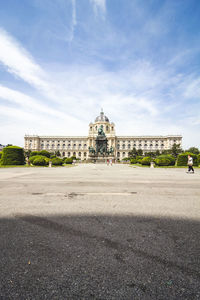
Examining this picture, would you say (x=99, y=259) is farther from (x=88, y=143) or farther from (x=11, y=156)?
(x=88, y=143)

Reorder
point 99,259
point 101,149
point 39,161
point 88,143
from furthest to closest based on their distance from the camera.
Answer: point 88,143 → point 101,149 → point 39,161 → point 99,259

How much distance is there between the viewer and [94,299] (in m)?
1.54

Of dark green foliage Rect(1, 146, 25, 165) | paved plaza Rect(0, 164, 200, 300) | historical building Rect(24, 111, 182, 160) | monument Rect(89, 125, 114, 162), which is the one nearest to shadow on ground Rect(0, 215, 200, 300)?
paved plaza Rect(0, 164, 200, 300)

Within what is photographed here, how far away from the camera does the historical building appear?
113500mm

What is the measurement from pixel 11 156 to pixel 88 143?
85.2 meters

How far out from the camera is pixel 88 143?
11238cm

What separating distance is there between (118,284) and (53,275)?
0.74m

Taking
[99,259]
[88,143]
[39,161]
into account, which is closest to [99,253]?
[99,259]

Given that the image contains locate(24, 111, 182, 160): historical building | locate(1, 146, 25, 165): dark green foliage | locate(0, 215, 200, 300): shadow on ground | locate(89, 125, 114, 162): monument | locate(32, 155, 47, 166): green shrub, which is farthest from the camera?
locate(24, 111, 182, 160): historical building

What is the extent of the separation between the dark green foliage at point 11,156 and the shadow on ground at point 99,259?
1081 inches

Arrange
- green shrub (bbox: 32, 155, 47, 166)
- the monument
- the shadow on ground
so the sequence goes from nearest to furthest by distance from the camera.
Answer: the shadow on ground
green shrub (bbox: 32, 155, 47, 166)
the monument

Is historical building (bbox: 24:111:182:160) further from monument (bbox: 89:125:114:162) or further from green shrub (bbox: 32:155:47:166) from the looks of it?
green shrub (bbox: 32:155:47:166)

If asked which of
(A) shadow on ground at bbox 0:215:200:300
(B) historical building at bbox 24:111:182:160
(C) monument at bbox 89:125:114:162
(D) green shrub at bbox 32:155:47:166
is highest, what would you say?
(B) historical building at bbox 24:111:182:160

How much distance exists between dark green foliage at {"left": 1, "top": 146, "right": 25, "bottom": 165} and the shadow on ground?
27464 millimetres
